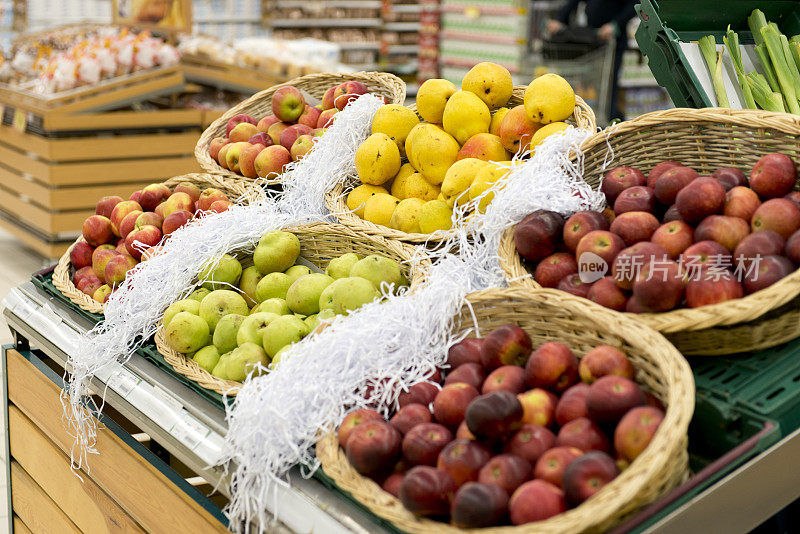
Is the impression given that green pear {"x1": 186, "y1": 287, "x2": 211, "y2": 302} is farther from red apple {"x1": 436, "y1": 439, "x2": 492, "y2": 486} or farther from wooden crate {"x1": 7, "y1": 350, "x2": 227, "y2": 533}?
red apple {"x1": 436, "y1": 439, "x2": 492, "y2": 486}

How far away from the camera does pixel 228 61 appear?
17.6 ft

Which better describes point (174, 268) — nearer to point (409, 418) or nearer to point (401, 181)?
point (401, 181)

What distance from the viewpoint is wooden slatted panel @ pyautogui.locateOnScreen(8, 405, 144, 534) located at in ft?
6.41

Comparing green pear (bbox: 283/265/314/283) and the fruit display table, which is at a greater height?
green pear (bbox: 283/265/314/283)

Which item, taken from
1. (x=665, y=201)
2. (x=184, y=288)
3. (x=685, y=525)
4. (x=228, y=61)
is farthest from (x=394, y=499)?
(x=228, y=61)

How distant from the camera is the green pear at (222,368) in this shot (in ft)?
5.52

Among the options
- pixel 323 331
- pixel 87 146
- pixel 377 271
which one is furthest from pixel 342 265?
pixel 87 146

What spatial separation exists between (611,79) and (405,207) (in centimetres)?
503

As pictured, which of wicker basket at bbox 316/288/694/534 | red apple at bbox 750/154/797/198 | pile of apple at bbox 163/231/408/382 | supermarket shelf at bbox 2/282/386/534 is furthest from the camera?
pile of apple at bbox 163/231/408/382

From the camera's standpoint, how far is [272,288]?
1943 millimetres

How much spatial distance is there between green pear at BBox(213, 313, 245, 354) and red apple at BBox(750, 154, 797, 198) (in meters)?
1.21

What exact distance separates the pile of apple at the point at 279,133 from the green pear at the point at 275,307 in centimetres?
79

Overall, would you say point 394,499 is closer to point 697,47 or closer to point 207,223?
point 207,223

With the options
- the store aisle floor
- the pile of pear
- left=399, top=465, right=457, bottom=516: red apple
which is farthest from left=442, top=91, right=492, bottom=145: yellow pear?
the store aisle floor
